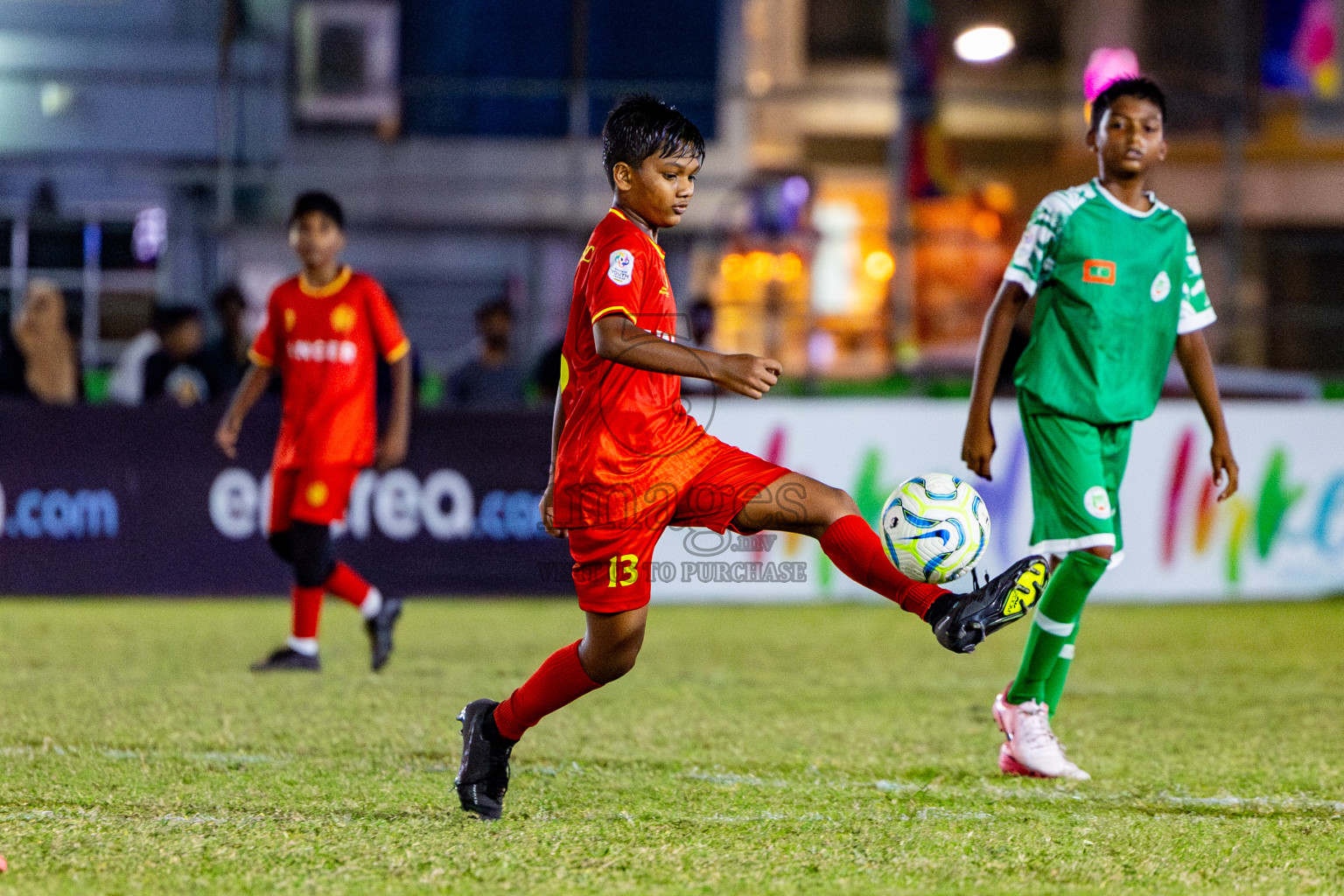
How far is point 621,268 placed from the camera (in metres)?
3.64

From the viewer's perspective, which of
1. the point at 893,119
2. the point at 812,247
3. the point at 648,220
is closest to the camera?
the point at 648,220

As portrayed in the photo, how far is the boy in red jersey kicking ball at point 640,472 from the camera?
3680 mm

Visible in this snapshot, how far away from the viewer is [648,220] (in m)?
3.81

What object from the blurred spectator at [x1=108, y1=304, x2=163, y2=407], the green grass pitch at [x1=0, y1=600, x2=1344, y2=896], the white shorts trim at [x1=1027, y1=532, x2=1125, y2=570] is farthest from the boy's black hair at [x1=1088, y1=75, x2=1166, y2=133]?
the blurred spectator at [x1=108, y1=304, x2=163, y2=407]

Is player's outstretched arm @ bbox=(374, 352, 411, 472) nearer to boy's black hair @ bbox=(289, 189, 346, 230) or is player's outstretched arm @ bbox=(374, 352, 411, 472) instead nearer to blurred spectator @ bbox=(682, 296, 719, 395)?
boy's black hair @ bbox=(289, 189, 346, 230)

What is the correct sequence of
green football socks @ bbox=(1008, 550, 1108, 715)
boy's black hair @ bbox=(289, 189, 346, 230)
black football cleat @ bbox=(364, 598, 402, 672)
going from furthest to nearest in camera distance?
black football cleat @ bbox=(364, 598, 402, 672) → boy's black hair @ bbox=(289, 189, 346, 230) → green football socks @ bbox=(1008, 550, 1108, 715)

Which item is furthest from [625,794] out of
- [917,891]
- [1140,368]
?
[1140,368]

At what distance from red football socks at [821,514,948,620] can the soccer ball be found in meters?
0.13

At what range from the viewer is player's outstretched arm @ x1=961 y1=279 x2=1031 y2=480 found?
14.8 feet

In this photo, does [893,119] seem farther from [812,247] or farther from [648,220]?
[648,220]

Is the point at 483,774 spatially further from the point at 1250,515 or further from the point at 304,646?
the point at 1250,515

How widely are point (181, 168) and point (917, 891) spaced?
13270 mm

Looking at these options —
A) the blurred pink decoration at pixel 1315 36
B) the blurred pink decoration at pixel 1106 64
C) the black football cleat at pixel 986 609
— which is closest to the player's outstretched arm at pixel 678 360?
the black football cleat at pixel 986 609

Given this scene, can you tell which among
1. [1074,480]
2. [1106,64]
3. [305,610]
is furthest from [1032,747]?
[1106,64]
